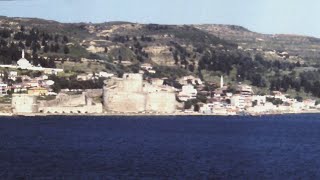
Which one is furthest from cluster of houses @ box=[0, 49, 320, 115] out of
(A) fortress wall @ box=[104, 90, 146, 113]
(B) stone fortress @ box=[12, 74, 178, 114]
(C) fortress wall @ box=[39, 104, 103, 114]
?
(C) fortress wall @ box=[39, 104, 103, 114]

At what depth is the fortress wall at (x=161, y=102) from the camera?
96500 mm

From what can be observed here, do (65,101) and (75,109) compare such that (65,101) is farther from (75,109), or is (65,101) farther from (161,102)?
(161,102)

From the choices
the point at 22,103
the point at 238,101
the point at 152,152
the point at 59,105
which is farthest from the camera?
the point at 238,101

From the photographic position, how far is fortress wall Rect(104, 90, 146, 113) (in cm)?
9347

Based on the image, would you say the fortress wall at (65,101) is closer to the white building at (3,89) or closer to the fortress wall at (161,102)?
the white building at (3,89)

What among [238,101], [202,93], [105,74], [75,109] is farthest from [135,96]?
[202,93]

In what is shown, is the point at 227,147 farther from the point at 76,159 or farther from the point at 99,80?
the point at 99,80

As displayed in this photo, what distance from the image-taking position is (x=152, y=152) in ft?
157

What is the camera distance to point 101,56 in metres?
137

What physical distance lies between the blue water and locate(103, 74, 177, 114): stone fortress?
1931 centimetres

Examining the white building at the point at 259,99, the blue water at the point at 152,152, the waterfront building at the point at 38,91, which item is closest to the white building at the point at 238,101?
the white building at the point at 259,99

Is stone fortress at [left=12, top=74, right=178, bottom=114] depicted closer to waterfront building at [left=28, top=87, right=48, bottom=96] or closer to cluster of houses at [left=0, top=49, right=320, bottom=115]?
cluster of houses at [left=0, top=49, right=320, bottom=115]

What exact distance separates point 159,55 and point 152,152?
102710 mm

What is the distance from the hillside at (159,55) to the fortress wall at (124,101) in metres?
15.9
